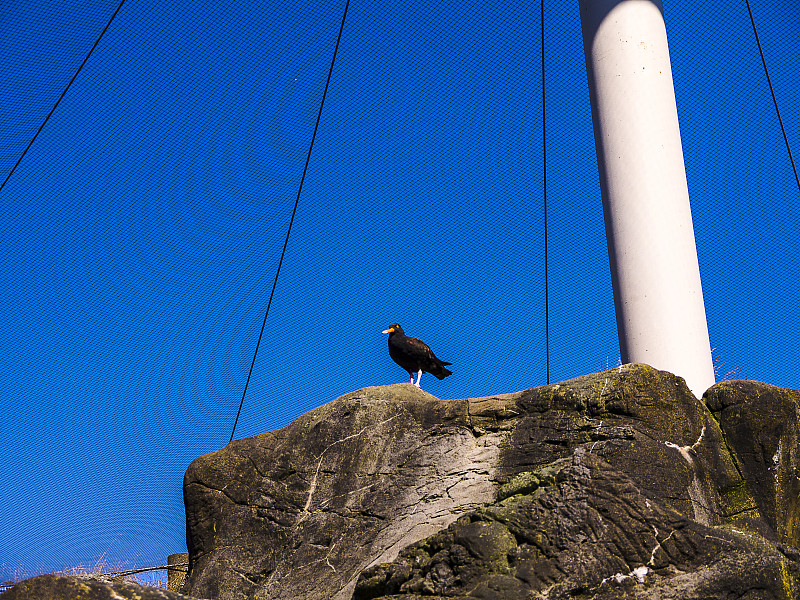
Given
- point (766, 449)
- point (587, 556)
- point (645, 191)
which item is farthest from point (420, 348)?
point (587, 556)

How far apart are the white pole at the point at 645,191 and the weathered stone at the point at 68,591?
16.9 feet

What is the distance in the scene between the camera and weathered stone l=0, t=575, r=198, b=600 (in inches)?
146

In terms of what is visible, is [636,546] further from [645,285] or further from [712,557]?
[645,285]

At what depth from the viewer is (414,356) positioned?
358 inches

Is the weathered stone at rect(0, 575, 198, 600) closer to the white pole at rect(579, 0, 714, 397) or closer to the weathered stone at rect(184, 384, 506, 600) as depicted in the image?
the weathered stone at rect(184, 384, 506, 600)

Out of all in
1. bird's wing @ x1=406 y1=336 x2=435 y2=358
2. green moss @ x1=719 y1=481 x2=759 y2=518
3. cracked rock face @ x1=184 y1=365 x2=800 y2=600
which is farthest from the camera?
bird's wing @ x1=406 y1=336 x2=435 y2=358

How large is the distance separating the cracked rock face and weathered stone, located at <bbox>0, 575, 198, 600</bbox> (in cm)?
126

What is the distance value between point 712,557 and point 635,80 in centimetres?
556

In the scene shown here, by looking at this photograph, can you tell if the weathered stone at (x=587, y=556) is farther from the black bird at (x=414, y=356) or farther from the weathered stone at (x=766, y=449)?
the black bird at (x=414, y=356)

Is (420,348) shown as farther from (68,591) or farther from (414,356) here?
(68,591)

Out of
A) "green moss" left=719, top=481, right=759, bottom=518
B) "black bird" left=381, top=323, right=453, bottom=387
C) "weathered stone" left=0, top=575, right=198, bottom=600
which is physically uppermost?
"black bird" left=381, top=323, right=453, bottom=387

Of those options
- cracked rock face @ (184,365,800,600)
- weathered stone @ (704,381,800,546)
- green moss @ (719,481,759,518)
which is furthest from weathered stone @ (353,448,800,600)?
weathered stone @ (704,381,800,546)

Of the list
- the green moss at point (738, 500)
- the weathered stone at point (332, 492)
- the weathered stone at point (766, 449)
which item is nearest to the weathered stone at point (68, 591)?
the weathered stone at point (332, 492)

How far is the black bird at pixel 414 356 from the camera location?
9070 mm
